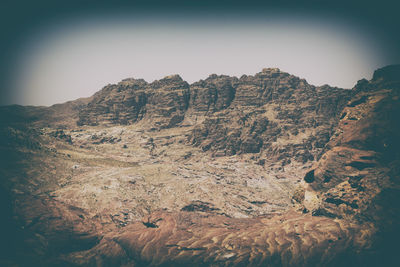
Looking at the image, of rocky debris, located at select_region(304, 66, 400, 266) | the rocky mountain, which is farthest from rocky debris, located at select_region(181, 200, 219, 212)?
rocky debris, located at select_region(304, 66, 400, 266)

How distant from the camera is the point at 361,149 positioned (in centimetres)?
10169

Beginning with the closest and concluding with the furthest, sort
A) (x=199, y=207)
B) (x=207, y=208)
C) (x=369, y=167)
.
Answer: (x=369, y=167) < (x=207, y=208) < (x=199, y=207)

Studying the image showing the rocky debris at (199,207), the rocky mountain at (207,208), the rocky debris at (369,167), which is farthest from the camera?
the rocky debris at (199,207)

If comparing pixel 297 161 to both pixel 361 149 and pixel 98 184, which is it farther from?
pixel 98 184

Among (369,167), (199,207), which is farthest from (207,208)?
(369,167)

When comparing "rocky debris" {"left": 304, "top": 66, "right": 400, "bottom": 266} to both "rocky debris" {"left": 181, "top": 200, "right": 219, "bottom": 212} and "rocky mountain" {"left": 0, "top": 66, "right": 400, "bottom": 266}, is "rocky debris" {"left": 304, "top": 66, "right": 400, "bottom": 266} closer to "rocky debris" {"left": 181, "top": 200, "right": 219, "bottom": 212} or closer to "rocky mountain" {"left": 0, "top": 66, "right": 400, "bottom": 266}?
"rocky mountain" {"left": 0, "top": 66, "right": 400, "bottom": 266}

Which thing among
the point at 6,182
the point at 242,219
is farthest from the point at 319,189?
the point at 6,182

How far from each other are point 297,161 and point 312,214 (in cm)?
Result: 9085

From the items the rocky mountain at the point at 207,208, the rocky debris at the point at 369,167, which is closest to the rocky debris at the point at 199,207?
the rocky mountain at the point at 207,208

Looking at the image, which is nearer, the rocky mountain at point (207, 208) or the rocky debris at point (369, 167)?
the rocky mountain at point (207, 208)

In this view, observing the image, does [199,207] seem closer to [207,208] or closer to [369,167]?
[207,208]

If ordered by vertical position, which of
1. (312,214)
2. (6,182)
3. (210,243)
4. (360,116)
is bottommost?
(210,243)

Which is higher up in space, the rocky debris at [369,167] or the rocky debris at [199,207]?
the rocky debris at [369,167]

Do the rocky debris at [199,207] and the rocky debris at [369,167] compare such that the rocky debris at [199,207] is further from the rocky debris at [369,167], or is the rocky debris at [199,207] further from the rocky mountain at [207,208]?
the rocky debris at [369,167]
